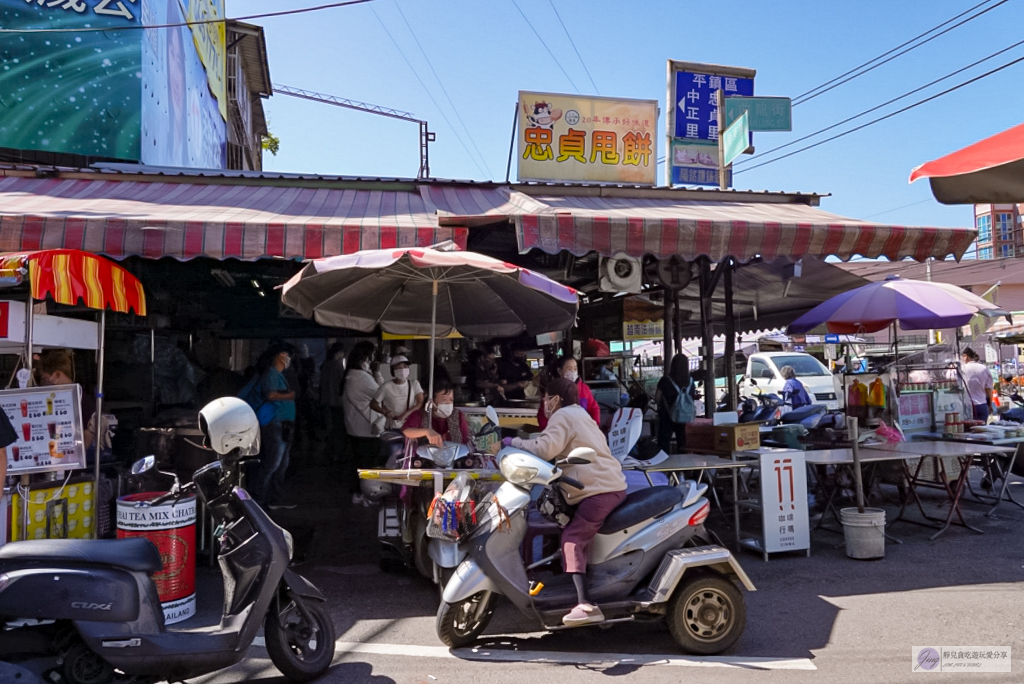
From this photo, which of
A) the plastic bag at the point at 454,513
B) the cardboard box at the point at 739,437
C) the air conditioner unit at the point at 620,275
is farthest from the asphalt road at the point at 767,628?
the air conditioner unit at the point at 620,275

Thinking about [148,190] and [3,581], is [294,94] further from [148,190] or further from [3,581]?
[3,581]

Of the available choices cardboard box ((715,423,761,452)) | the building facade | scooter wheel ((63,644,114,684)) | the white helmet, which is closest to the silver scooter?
the white helmet

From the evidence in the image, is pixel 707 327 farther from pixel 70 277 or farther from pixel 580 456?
pixel 70 277

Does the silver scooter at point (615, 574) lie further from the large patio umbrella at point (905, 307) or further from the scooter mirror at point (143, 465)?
the large patio umbrella at point (905, 307)

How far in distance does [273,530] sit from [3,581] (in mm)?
1229

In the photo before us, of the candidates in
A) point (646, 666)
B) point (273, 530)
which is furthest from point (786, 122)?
point (273, 530)

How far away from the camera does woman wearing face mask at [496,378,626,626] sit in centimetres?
437

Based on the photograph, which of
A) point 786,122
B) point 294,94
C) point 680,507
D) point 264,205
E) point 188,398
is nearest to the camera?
point 680,507

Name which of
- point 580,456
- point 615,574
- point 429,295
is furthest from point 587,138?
point 615,574

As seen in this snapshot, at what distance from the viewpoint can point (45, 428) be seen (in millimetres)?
5477

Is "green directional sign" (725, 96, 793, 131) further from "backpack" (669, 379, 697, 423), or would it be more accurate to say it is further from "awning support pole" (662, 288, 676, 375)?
"backpack" (669, 379, 697, 423)

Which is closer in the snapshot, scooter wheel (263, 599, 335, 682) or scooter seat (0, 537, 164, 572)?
scooter seat (0, 537, 164, 572)

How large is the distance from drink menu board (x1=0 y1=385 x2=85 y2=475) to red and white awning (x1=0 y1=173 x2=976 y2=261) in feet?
5.36

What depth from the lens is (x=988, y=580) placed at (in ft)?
18.8
